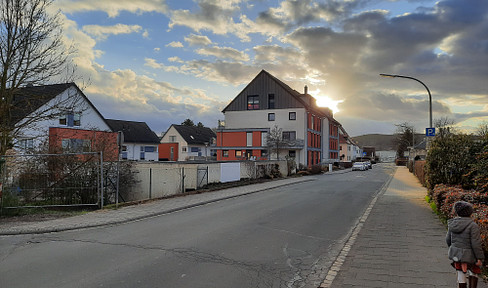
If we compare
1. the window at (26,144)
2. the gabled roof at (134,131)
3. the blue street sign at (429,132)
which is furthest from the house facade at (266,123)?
the window at (26,144)

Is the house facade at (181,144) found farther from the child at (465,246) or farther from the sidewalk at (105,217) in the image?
the child at (465,246)

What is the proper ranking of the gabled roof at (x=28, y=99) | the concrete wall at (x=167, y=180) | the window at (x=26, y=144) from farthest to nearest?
A: the concrete wall at (x=167, y=180) → the window at (x=26, y=144) → the gabled roof at (x=28, y=99)

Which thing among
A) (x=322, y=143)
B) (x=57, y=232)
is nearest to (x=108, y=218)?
(x=57, y=232)

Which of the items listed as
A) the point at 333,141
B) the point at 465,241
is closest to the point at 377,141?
the point at 333,141

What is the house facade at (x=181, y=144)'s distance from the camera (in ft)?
217

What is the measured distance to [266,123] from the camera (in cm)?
5084

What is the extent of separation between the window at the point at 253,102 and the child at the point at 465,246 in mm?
47820

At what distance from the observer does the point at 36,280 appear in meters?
5.15

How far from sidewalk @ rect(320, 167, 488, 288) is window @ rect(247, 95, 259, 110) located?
41868mm

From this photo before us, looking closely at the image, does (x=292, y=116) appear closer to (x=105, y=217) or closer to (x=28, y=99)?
(x=28, y=99)

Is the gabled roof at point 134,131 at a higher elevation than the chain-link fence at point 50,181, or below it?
higher

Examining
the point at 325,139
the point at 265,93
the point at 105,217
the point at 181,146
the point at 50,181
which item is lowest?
the point at 105,217

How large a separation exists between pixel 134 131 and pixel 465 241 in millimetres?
60330

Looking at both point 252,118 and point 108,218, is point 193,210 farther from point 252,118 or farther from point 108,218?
point 252,118
